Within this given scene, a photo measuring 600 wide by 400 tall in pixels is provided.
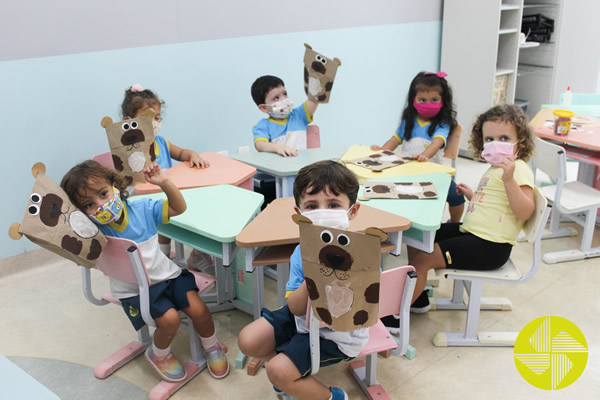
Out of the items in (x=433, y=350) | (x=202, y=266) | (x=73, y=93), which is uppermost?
(x=73, y=93)

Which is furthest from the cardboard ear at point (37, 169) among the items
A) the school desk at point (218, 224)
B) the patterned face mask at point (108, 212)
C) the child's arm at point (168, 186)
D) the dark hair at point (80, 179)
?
the school desk at point (218, 224)

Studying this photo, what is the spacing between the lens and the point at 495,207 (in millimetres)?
2193

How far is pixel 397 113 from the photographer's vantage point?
510 cm

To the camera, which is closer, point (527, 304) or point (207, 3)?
point (527, 304)

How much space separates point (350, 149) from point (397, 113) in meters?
2.24

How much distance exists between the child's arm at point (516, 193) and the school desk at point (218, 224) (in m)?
0.99

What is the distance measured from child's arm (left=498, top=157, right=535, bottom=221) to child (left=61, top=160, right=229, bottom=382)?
1.24m

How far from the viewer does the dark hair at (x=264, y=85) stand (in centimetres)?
302

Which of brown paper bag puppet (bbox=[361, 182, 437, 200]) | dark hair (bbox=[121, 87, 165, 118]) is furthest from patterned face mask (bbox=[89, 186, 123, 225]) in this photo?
brown paper bag puppet (bbox=[361, 182, 437, 200])

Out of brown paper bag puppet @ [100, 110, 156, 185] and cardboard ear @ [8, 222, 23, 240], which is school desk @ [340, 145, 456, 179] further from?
cardboard ear @ [8, 222, 23, 240]

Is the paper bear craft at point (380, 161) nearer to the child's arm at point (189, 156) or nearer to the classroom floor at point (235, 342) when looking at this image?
the classroom floor at point (235, 342)

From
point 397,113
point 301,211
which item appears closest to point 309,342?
point 301,211

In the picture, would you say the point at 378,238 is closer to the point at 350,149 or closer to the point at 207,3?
the point at 350,149

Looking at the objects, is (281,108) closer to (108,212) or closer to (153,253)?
(153,253)
